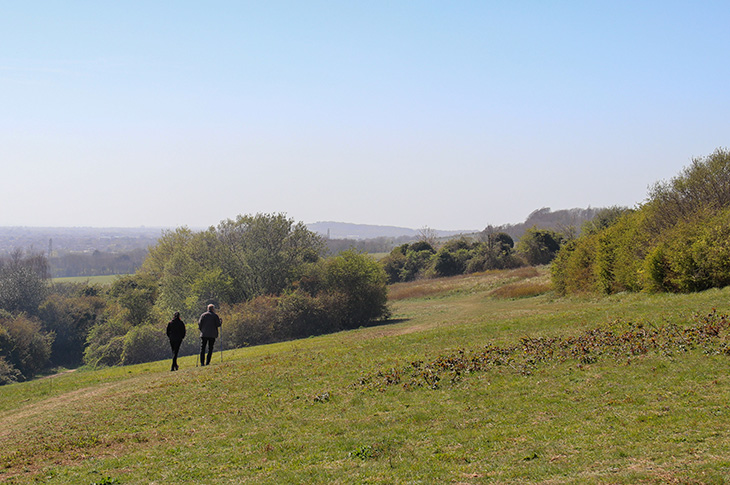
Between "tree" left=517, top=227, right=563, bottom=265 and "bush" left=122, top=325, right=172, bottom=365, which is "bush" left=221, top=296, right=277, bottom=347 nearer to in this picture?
"bush" left=122, top=325, right=172, bottom=365

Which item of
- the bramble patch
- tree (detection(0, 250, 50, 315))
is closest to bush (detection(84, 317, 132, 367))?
tree (detection(0, 250, 50, 315))

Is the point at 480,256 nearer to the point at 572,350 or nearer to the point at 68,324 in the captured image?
the point at 68,324

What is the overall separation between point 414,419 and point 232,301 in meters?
38.7

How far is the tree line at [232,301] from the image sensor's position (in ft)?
133

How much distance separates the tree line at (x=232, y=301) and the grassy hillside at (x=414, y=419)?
21914 mm

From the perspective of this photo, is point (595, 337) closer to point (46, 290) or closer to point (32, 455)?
point (32, 455)

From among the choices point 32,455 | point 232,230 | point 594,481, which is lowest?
point 32,455

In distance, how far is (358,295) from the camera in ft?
149

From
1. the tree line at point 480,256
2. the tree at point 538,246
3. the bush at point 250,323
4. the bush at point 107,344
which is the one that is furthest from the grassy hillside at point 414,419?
the tree at point 538,246

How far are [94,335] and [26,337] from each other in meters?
7.29

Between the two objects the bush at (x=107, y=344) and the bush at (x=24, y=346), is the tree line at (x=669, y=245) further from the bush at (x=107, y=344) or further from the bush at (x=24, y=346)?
the bush at (x=24, y=346)

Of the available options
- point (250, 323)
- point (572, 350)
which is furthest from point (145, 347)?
point (572, 350)

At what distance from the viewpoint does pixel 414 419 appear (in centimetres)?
1095

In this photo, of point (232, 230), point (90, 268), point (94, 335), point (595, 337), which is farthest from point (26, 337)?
point (90, 268)
